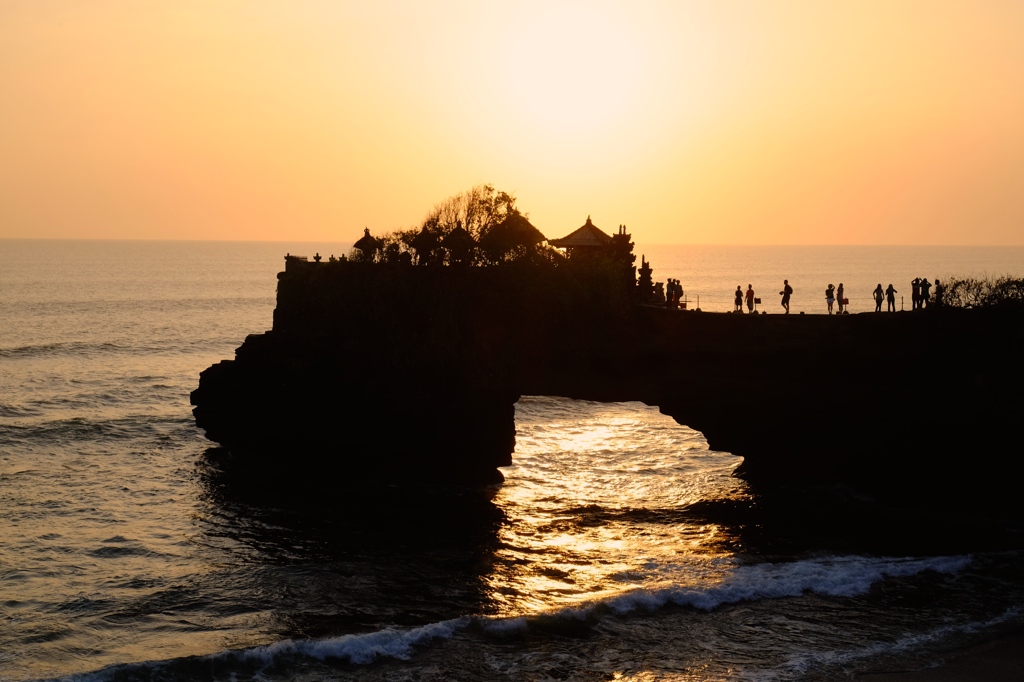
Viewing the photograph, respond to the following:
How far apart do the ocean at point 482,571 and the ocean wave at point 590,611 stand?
0.07 metres

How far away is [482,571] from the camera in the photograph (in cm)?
2905

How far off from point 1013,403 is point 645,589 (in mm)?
17012

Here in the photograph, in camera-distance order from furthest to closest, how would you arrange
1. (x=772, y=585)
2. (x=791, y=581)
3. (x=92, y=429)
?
(x=92, y=429) → (x=791, y=581) → (x=772, y=585)

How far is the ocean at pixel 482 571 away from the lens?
923 inches

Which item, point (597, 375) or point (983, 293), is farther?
point (597, 375)

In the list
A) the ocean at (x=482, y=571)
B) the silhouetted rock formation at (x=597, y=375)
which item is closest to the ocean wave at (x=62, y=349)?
the ocean at (x=482, y=571)

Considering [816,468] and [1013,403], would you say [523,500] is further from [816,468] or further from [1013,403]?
[1013,403]

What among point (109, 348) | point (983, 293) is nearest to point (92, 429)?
point (109, 348)

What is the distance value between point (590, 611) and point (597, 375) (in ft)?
51.4

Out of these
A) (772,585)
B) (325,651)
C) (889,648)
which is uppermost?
(772,585)

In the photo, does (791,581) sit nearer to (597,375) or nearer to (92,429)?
(597,375)

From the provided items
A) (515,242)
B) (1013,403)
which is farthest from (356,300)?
(1013,403)

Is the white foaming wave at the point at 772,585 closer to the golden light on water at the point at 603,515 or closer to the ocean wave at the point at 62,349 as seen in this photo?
the golden light on water at the point at 603,515

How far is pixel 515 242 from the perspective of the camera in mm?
41438
